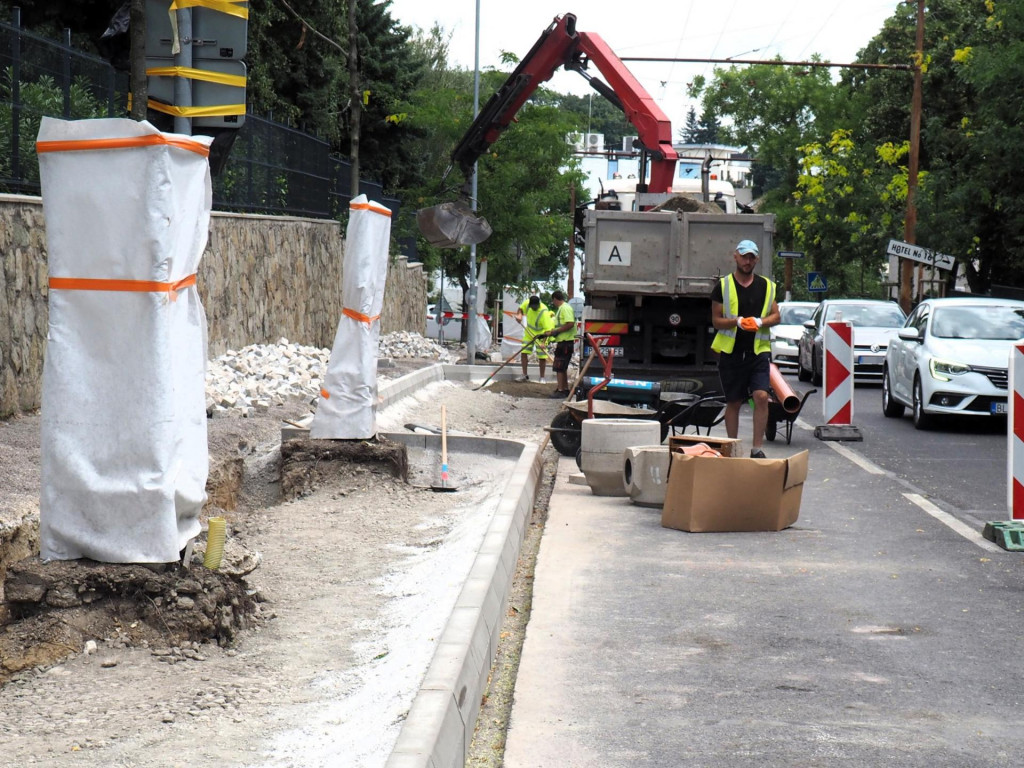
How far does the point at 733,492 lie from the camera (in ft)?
30.4

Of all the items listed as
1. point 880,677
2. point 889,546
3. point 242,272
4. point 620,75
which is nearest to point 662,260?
point 620,75

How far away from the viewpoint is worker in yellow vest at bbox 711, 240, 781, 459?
1234cm

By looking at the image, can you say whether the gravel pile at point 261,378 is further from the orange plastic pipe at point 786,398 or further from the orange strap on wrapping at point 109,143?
the orange strap on wrapping at point 109,143

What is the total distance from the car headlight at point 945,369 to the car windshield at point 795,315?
14.7 meters

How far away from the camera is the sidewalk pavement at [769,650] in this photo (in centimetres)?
487

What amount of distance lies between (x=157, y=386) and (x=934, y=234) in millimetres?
32332

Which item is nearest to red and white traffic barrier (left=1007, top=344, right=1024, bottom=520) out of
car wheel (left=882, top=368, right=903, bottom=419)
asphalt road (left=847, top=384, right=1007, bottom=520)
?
asphalt road (left=847, top=384, right=1007, bottom=520)

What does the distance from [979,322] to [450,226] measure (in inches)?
293

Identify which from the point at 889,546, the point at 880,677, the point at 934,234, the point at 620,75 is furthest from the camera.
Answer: the point at 934,234

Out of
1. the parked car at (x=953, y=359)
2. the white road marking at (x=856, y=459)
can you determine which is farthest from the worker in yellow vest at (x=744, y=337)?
the parked car at (x=953, y=359)

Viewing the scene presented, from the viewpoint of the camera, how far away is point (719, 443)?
9.91 m

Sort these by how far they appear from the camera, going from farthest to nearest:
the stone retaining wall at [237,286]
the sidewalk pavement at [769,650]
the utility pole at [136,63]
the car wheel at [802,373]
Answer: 1. the car wheel at [802,373]
2. the stone retaining wall at [237,286]
3. the utility pole at [136,63]
4. the sidewalk pavement at [769,650]

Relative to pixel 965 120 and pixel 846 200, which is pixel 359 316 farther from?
pixel 846 200

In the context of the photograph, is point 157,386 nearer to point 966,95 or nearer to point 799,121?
point 966,95
